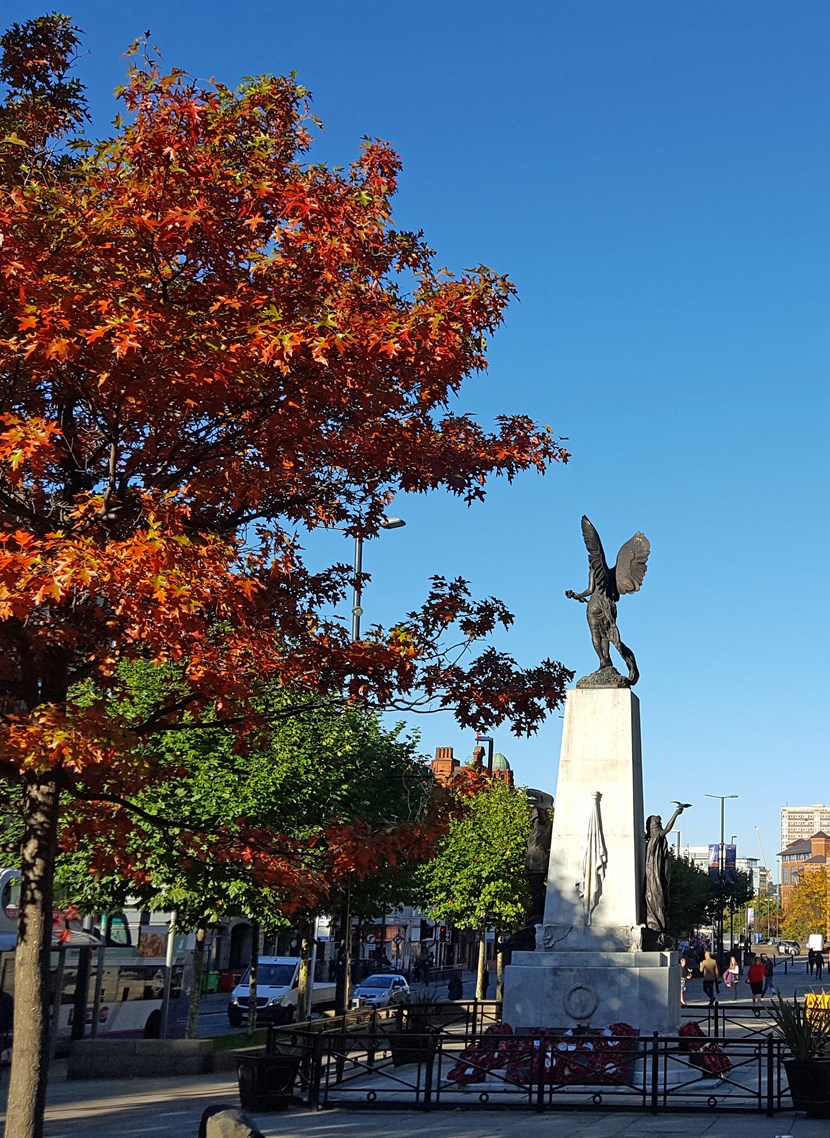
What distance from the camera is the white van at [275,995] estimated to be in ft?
129

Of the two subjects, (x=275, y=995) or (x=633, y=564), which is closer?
(x=633, y=564)

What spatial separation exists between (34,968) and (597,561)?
14.7 metres

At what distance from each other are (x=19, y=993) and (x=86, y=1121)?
9.10 meters

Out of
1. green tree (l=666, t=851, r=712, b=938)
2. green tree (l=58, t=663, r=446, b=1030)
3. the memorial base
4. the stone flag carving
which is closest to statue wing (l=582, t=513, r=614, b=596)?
the stone flag carving

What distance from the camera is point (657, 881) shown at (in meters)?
21.3

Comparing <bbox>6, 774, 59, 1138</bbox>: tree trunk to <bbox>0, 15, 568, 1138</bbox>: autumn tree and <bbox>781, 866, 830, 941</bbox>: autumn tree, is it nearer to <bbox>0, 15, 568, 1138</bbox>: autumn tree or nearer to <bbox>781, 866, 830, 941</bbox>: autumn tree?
<bbox>0, 15, 568, 1138</bbox>: autumn tree

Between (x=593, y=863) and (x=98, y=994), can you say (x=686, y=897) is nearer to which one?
(x=98, y=994)

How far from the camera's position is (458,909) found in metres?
46.6

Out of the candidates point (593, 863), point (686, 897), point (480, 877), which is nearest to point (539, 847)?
point (593, 863)

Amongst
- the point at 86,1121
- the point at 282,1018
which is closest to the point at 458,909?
the point at 282,1018

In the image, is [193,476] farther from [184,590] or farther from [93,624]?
[184,590]

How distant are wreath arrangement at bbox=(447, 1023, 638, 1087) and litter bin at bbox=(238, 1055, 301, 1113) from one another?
7.67 ft

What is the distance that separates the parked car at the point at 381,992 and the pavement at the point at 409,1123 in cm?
2362

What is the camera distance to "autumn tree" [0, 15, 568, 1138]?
8594mm
